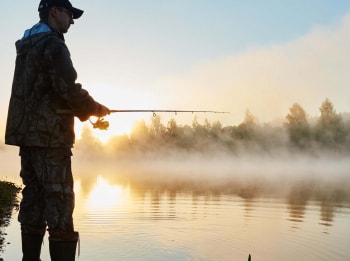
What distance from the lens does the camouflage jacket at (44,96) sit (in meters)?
4.61

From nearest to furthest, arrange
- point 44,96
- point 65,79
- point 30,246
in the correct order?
1. point 65,79
2. point 44,96
3. point 30,246

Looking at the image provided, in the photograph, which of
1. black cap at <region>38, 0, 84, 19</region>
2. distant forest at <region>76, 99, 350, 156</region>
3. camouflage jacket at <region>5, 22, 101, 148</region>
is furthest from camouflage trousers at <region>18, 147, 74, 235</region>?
distant forest at <region>76, 99, 350, 156</region>

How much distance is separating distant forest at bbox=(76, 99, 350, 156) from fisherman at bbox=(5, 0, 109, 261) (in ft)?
314

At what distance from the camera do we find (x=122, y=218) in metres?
14.6

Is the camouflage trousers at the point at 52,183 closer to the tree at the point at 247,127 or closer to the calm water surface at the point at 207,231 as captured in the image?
the calm water surface at the point at 207,231

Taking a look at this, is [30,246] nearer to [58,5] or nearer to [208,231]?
[58,5]

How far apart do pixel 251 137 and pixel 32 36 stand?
4938 inches

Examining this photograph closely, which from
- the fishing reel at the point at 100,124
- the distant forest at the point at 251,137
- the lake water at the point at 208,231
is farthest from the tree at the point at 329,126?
the fishing reel at the point at 100,124

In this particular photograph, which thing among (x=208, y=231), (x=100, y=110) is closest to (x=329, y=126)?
(x=208, y=231)

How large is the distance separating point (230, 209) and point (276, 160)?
121 m

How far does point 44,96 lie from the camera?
15.5ft

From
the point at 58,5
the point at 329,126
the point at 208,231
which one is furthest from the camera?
the point at 329,126

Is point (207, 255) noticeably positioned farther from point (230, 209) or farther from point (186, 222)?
point (230, 209)

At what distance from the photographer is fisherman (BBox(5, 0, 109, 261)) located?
4.62 metres
